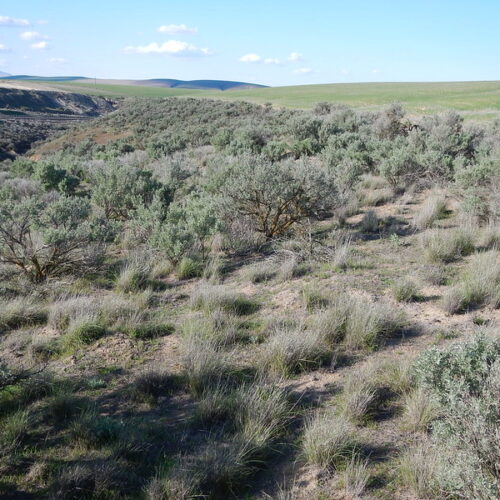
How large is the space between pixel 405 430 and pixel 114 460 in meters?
2.23

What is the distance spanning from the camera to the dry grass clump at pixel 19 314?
18.0 feet

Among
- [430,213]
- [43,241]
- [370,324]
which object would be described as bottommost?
[370,324]

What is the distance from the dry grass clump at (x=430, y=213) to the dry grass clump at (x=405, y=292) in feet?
10.1

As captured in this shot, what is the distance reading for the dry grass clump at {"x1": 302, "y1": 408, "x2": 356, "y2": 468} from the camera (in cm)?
303

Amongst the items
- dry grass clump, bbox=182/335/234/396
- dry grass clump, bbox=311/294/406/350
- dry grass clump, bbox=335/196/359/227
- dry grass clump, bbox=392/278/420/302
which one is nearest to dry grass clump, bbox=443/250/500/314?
dry grass clump, bbox=392/278/420/302

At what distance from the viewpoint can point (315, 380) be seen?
4137mm

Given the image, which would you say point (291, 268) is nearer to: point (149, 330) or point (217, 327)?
point (217, 327)

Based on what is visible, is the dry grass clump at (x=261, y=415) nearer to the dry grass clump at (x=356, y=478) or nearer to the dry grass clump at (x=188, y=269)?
the dry grass clump at (x=356, y=478)

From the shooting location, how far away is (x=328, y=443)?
3.04 metres

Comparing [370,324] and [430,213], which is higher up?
[430,213]

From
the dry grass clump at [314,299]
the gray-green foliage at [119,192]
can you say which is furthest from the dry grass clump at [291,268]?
the gray-green foliage at [119,192]

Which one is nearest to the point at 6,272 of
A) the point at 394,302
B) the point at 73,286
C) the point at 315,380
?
the point at 73,286

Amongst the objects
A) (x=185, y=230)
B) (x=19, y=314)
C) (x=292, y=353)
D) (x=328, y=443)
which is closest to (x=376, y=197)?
(x=185, y=230)

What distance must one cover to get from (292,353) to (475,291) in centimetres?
271
